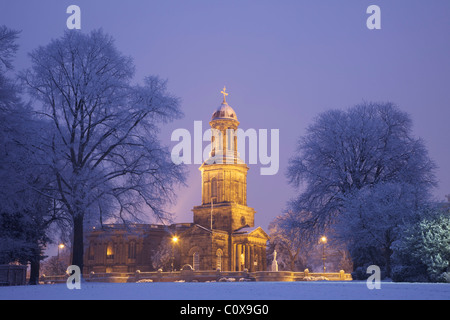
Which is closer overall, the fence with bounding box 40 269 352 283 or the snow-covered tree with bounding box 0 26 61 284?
the snow-covered tree with bounding box 0 26 61 284

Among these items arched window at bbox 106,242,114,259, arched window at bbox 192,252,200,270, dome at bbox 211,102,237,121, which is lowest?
arched window at bbox 192,252,200,270

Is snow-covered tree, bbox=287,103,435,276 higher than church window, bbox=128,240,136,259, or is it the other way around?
snow-covered tree, bbox=287,103,435,276

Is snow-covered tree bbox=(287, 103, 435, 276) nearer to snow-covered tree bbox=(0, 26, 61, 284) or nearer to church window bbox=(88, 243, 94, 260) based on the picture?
snow-covered tree bbox=(0, 26, 61, 284)

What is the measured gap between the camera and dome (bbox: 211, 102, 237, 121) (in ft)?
298

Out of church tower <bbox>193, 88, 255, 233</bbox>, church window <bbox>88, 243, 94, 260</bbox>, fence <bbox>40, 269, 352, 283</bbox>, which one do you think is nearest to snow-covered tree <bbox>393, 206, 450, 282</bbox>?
fence <bbox>40, 269, 352, 283</bbox>

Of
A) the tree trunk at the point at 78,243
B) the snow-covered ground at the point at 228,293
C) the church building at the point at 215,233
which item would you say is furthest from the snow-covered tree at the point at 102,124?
the church building at the point at 215,233

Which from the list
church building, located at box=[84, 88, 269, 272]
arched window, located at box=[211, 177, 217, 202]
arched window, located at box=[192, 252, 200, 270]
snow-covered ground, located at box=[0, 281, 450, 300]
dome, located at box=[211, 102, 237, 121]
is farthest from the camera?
dome, located at box=[211, 102, 237, 121]

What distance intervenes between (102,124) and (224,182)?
60.0m

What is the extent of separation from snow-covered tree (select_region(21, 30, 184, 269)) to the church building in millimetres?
53514

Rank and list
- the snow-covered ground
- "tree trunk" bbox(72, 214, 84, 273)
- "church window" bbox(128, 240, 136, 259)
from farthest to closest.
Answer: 1. "church window" bbox(128, 240, 136, 259)
2. "tree trunk" bbox(72, 214, 84, 273)
3. the snow-covered ground
